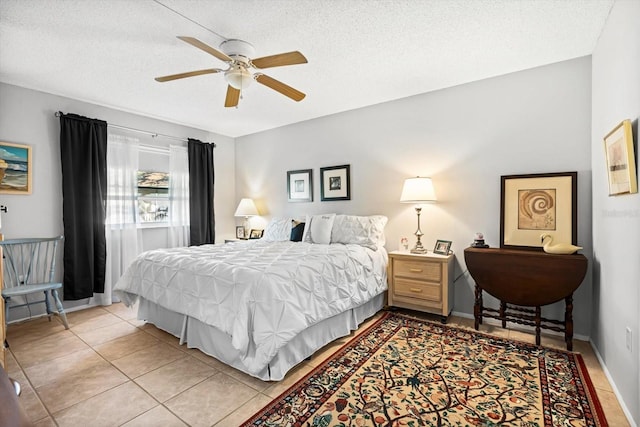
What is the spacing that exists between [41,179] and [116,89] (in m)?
1.27

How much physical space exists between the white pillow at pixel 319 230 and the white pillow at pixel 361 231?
7 centimetres

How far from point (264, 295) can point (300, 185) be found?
2.68 meters

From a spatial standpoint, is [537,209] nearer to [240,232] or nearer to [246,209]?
[246,209]

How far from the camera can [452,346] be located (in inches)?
98.0

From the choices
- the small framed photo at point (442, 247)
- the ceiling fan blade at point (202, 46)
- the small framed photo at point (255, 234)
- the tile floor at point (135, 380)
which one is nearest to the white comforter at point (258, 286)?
the tile floor at point (135, 380)

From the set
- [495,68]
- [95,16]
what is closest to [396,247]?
[495,68]

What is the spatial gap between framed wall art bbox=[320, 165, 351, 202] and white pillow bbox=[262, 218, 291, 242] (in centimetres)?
63

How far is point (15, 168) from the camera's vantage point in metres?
3.13

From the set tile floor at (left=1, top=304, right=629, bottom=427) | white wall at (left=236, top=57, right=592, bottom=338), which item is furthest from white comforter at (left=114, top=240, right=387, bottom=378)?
white wall at (left=236, top=57, right=592, bottom=338)

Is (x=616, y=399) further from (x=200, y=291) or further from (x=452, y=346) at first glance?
(x=200, y=291)

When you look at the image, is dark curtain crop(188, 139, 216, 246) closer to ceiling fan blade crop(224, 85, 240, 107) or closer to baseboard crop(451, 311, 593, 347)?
ceiling fan blade crop(224, 85, 240, 107)

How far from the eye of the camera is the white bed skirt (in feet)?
6.75

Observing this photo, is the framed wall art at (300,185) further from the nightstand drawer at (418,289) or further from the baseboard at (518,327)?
the baseboard at (518,327)

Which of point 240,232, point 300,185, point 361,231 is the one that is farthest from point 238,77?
point 240,232
